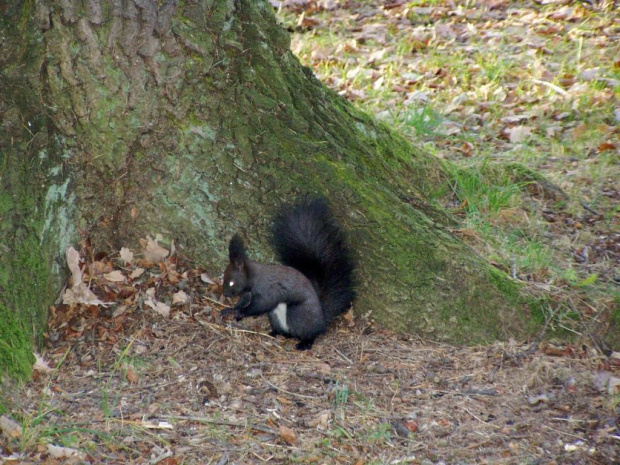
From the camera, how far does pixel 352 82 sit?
6070mm

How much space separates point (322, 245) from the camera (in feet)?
10.7

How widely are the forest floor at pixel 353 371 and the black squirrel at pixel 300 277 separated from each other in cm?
10

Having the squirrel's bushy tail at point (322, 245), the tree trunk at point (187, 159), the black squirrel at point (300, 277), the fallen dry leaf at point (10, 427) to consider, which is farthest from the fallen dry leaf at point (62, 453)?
the squirrel's bushy tail at point (322, 245)

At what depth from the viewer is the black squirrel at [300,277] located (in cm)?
320

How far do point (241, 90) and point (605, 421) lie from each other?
2.07 meters

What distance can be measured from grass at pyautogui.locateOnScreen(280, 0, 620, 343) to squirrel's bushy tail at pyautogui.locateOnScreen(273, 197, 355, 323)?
0.78m

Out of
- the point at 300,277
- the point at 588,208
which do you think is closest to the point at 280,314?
the point at 300,277

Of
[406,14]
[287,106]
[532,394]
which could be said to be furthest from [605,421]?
[406,14]

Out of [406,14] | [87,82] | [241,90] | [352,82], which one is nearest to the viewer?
[87,82]

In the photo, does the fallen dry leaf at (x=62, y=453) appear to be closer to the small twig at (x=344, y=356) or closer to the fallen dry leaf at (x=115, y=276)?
the fallen dry leaf at (x=115, y=276)

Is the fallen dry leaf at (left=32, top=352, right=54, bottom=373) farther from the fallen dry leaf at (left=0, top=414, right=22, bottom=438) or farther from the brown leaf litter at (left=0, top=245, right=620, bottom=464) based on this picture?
the fallen dry leaf at (left=0, top=414, right=22, bottom=438)

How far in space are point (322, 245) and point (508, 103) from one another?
9.78ft

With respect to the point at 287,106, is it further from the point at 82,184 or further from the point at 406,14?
the point at 406,14

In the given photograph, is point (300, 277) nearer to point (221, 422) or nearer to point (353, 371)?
point (353, 371)
